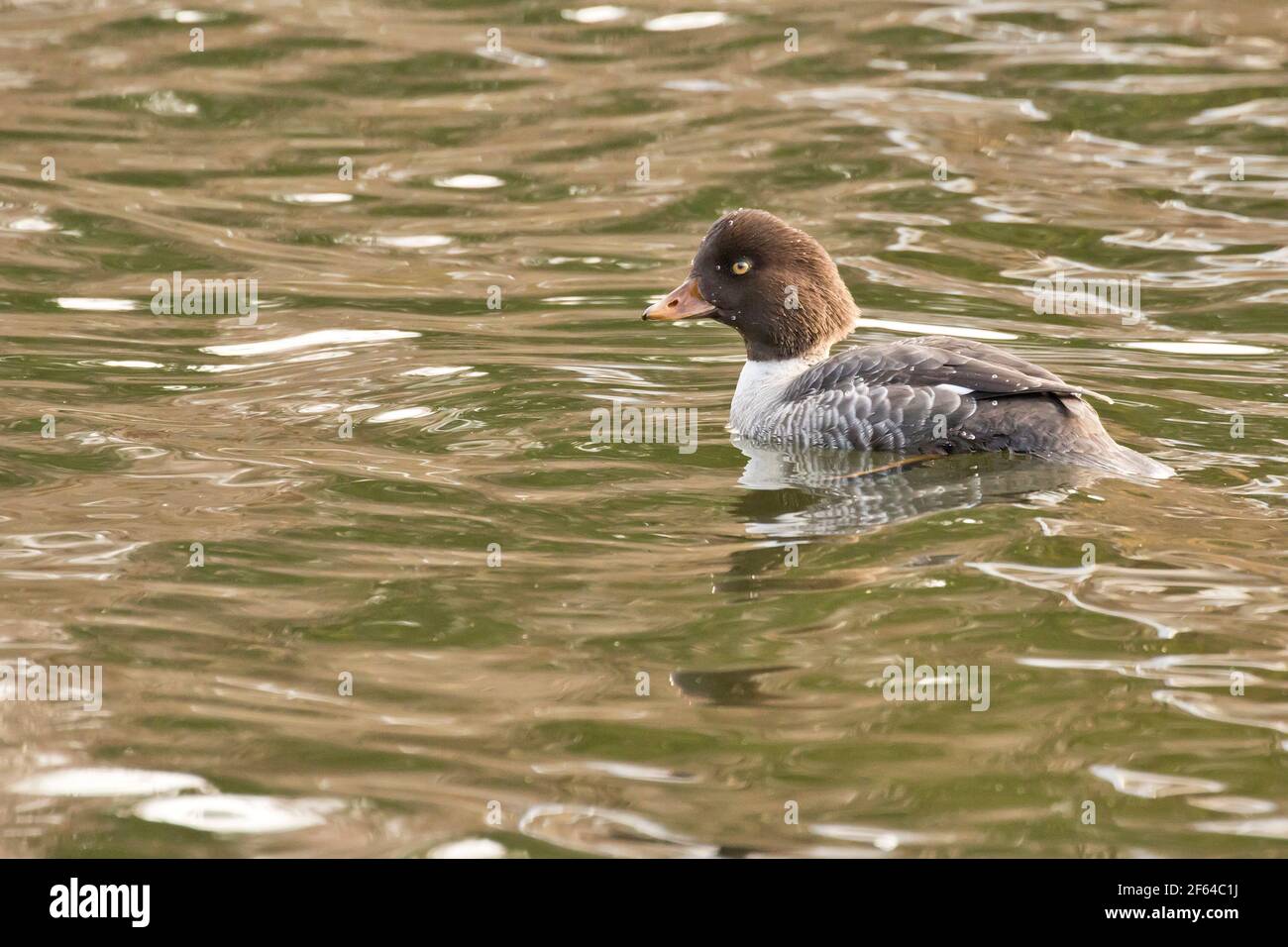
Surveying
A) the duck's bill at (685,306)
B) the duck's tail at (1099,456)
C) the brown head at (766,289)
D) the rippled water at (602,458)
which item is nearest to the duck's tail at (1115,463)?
the duck's tail at (1099,456)

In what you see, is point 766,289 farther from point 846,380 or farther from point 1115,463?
point 1115,463

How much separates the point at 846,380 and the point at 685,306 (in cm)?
110

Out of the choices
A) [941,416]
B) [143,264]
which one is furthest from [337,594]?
[143,264]

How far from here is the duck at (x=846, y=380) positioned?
8.29m

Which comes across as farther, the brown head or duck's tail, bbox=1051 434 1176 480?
the brown head

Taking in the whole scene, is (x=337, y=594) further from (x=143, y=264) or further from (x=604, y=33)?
(x=604, y=33)

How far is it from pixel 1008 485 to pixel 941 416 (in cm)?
49

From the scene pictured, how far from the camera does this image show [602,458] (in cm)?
879

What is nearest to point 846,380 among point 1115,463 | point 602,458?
point 602,458

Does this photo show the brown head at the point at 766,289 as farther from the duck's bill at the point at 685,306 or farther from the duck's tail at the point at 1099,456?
the duck's tail at the point at 1099,456

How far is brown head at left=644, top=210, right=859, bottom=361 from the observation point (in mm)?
9406

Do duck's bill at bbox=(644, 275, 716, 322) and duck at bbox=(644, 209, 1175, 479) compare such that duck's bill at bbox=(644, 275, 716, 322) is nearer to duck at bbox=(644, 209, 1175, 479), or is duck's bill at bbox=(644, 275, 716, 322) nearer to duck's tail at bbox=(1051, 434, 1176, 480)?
duck at bbox=(644, 209, 1175, 479)

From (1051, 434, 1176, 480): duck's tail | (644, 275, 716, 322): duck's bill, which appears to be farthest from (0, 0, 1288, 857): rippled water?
(644, 275, 716, 322): duck's bill

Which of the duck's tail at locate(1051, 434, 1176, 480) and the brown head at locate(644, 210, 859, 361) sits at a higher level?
the brown head at locate(644, 210, 859, 361)
